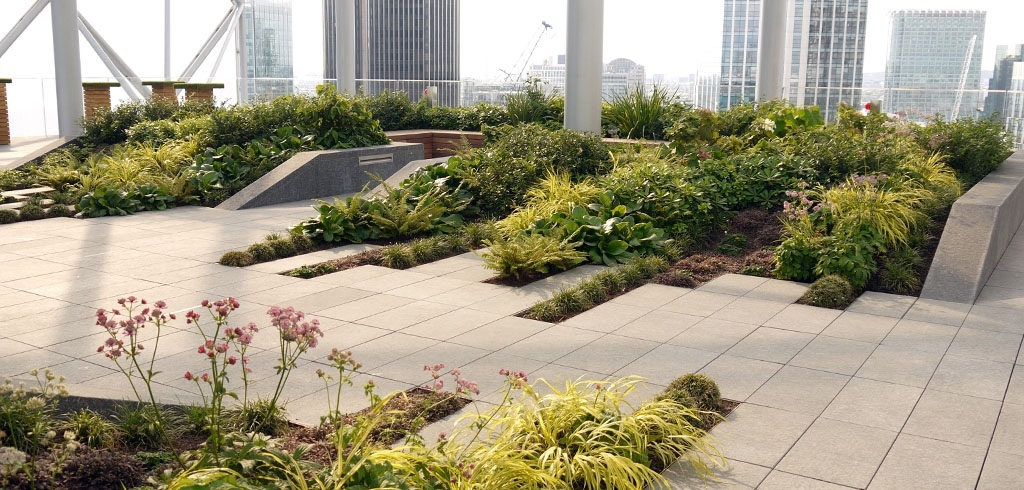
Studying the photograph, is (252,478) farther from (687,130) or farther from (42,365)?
(687,130)

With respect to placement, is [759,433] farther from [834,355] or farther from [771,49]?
[771,49]

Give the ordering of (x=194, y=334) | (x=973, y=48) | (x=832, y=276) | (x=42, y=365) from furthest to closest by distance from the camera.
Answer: (x=973, y=48) → (x=832, y=276) → (x=194, y=334) → (x=42, y=365)

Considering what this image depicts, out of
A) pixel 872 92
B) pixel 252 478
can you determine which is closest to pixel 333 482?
pixel 252 478

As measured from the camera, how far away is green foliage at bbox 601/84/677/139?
11.4m

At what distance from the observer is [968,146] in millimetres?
9250

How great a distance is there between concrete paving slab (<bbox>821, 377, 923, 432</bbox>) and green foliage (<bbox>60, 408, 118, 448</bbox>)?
9.52ft

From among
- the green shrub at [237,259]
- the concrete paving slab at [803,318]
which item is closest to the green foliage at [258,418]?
the concrete paving slab at [803,318]

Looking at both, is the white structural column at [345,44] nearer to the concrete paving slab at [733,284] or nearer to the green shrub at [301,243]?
the green shrub at [301,243]

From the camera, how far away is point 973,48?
6278cm

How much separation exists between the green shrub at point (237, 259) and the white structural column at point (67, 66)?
26.2 feet

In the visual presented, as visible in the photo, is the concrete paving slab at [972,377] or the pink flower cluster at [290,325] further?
the concrete paving slab at [972,377]

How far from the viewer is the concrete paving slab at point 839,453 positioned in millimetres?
3271

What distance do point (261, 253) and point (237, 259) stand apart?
0.73ft

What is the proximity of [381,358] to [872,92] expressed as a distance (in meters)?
15.0
